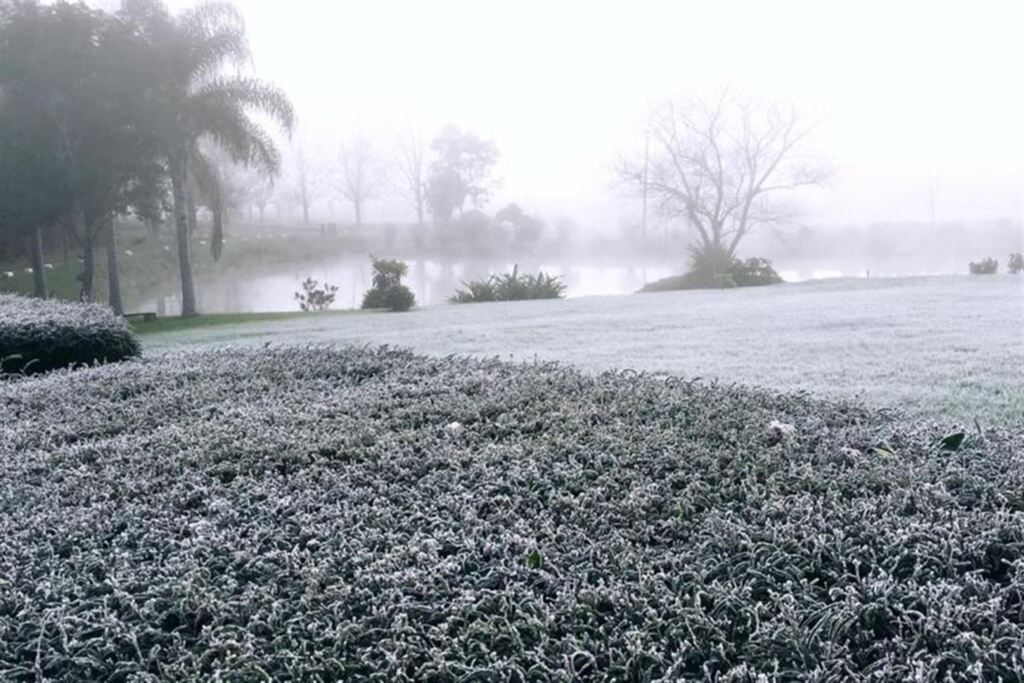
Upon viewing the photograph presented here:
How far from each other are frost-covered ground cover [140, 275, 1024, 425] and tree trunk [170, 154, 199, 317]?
4464 mm

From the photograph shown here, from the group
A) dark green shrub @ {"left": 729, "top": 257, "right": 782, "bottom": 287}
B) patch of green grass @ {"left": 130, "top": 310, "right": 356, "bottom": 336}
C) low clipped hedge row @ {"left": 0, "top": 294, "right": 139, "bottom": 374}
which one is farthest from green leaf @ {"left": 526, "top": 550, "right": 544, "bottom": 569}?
dark green shrub @ {"left": 729, "top": 257, "right": 782, "bottom": 287}

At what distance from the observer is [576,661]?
1059mm

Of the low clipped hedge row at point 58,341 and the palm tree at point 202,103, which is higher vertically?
the palm tree at point 202,103

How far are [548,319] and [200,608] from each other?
647 cm

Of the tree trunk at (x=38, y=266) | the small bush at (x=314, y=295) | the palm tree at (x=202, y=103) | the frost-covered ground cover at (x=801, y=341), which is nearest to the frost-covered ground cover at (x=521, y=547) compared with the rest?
the frost-covered ground cover at (x=801, y=341)

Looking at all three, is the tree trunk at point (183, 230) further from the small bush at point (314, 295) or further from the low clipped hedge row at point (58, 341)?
the low clipped hedge row at point (58, 341)

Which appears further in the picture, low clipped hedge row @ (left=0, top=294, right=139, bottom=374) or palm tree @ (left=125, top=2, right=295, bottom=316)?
palm tree @ (left=125, top=2, right=295, bottom=316)

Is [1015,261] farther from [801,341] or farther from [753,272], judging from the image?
[801,341]

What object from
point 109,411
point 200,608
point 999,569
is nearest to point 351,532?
point 200,608

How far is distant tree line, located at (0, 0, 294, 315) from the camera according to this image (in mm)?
12500

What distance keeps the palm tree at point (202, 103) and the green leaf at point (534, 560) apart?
41.7 feet

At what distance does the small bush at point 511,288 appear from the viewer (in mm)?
14414

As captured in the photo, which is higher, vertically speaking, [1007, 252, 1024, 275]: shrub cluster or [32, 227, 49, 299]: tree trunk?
[32, 227, 49, 299]: tree trunk

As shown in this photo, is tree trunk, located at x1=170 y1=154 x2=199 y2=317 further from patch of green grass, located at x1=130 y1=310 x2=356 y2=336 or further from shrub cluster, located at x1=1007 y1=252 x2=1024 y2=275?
shrub cluster, located at x1=1007 y1=252 x2=1024 y2=275
